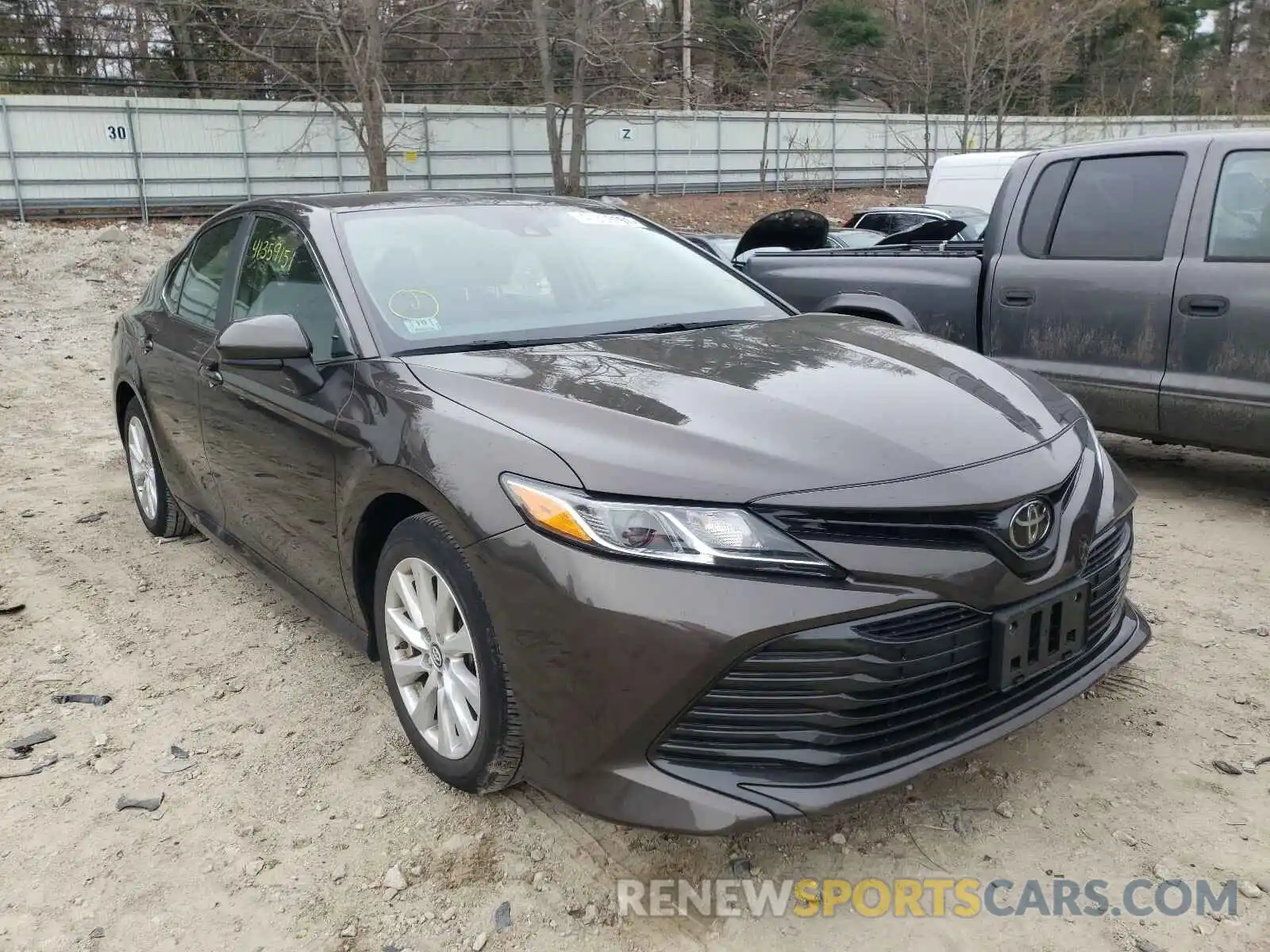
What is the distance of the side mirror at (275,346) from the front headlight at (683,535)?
3.95 feet

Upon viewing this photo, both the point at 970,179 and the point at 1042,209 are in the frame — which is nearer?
the point at 1042,209

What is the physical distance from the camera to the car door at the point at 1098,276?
15.5 ft

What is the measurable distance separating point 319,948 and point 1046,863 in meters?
1.66

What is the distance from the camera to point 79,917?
233 centimetres

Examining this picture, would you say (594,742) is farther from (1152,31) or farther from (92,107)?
(1152,31)

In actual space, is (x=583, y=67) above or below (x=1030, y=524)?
above

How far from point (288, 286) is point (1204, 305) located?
3888mm

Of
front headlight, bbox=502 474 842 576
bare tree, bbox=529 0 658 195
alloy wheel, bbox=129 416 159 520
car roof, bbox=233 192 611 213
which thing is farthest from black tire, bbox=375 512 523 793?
bare tree, bbox=529 0 658 195

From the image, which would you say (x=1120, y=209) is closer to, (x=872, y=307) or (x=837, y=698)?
(x=872, y=307)

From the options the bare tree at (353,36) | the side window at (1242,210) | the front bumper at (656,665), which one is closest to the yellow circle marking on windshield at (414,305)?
the front bumper at (656,665)

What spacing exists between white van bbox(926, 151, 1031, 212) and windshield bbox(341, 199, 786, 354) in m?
13.6

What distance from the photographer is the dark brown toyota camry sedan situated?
2062 mm

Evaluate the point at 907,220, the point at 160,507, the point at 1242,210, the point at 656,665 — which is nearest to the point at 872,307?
the point at 1242,210

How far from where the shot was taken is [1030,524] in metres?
2.25
